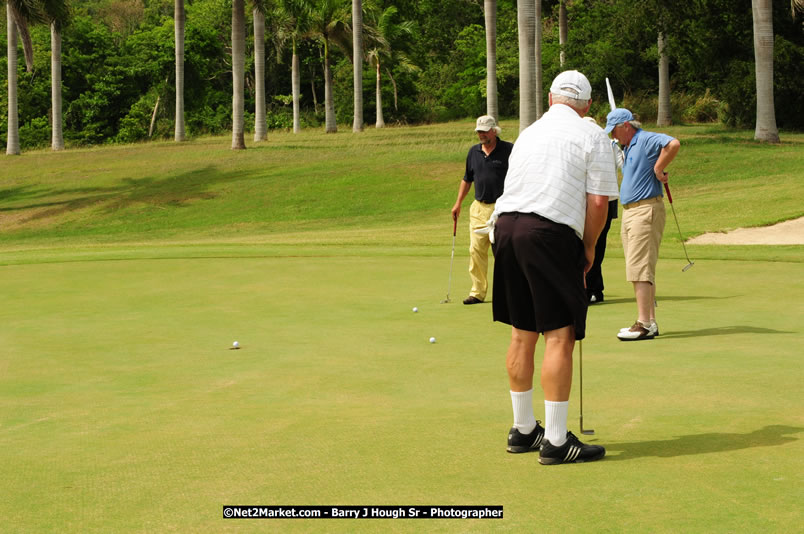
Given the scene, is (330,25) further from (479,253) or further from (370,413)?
(370,413)

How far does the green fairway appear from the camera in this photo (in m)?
4.46

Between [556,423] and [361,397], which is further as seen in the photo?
[361,397]

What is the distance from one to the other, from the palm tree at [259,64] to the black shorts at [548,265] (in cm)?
4130

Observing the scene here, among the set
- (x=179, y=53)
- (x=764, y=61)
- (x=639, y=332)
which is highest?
(x=179, y=53)

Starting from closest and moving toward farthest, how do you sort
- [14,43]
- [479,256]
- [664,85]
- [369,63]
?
[479,256] < [14,43] < [664,85] < [369,63]

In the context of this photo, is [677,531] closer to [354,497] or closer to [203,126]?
[354,497]

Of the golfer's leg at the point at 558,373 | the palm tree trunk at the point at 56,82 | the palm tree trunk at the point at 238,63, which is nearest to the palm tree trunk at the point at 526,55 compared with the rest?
the palm tree trunk at the point at 238,63

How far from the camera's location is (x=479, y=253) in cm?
1263

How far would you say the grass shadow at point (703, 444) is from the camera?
5.27 m

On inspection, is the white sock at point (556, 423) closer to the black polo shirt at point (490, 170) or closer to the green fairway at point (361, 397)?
the green fairway at point (361, 397)

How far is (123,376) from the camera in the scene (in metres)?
7.77

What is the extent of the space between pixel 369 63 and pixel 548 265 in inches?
2589

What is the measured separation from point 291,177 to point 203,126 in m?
45.3

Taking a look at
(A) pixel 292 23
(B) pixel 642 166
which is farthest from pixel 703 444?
(A) pixel 292 23
